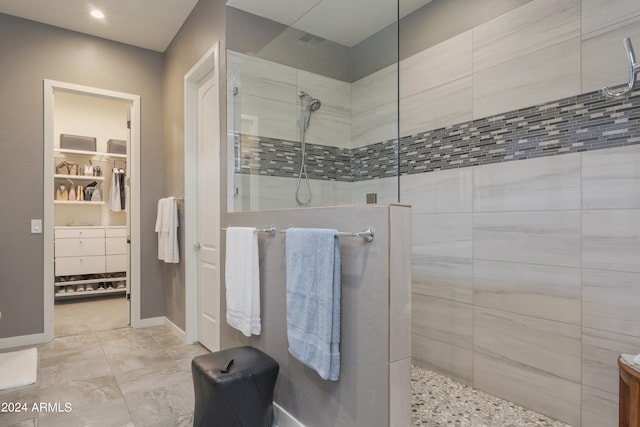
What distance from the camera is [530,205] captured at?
6.93 ft

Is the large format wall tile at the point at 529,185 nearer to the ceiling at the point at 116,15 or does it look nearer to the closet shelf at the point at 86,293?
the ceiling at the point at 116,15

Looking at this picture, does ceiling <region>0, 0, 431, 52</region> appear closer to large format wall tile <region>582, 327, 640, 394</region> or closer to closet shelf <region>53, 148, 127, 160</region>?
large format wall tile <region>582, 327, 640, 394</region>

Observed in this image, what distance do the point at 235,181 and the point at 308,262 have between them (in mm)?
1247

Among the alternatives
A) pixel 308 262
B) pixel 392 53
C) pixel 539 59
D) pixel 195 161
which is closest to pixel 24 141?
pixel 195 161

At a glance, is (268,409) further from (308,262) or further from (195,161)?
(195,161)

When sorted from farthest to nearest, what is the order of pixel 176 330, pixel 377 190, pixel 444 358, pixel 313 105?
pixel 176 330 → pixel 444 358 → pixel 313 105 → pixel 377 190

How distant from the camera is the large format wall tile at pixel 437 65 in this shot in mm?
2461

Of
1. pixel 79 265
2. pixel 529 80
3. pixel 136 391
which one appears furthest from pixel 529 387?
pixel 79 265

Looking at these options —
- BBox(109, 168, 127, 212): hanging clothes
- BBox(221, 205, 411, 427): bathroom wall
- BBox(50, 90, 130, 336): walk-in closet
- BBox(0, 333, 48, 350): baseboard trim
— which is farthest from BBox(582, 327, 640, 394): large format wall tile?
BBox(109, 168, 127, 212): hanging clothes

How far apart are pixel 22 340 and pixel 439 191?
152 inches

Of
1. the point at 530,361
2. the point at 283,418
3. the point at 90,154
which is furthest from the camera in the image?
the point at 90,154

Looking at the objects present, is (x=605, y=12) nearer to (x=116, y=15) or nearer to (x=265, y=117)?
(x=265, y=117)

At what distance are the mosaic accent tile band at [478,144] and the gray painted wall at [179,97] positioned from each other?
0.67 m

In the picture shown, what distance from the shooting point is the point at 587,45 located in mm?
1870
